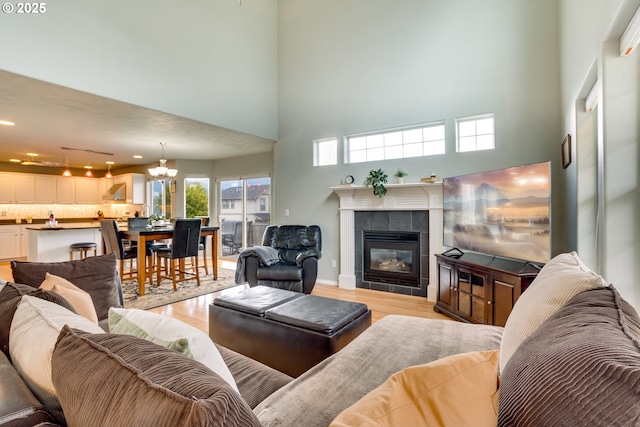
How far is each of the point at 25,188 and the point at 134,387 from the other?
10088 mm

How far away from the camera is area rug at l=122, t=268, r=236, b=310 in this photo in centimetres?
395

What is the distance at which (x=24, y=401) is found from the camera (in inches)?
26.2

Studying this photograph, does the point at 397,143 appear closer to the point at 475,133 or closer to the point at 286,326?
the point at 475,133

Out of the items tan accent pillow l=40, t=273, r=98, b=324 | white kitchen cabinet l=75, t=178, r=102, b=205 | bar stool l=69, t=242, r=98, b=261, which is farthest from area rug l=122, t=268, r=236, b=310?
white kitchen cabinet l=75, t=178, r=102, b=205

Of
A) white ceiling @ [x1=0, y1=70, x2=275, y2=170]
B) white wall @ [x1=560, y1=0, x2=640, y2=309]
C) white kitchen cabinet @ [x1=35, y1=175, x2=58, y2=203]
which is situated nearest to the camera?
white wall @ [x1=560, y1=0, x2=640, y2=309]

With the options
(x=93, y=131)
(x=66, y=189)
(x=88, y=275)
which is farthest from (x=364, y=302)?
(x=66, y=189)

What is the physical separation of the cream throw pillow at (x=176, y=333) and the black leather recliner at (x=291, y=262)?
3.05 meters

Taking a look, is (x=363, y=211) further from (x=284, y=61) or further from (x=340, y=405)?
(x=340, y=405)

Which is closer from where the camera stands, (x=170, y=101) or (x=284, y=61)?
(x=170, y=101)

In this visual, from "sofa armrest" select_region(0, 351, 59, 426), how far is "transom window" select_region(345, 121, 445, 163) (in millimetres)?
4342

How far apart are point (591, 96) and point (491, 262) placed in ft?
5.25

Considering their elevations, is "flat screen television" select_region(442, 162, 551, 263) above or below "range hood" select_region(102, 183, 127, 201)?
A: below

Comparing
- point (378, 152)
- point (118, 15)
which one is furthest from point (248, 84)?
point (378, 152)

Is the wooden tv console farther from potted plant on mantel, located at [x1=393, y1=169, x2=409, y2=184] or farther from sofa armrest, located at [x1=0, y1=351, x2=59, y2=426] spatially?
sofa armrest, located at [x1=0, y1=351, x2=59, y2=426]
